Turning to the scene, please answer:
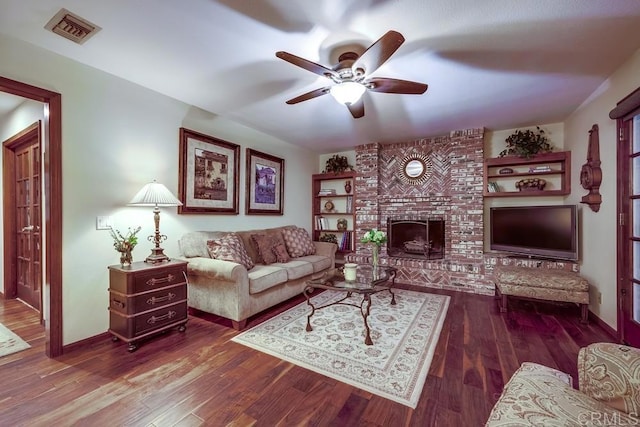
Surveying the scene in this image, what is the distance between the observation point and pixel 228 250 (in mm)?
2959

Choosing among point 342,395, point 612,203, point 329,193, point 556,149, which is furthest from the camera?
point 329,193

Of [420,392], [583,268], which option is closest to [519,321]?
[583,268]

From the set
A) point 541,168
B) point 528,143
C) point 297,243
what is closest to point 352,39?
point 297,243

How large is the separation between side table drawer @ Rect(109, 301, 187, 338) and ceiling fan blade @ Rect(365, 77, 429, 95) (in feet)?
8.71

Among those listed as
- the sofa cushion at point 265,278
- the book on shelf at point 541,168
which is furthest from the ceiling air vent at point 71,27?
the book on shelf at point 541,168

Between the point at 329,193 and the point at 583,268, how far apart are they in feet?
12.9

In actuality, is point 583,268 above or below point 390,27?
below

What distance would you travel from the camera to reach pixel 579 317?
2.95m

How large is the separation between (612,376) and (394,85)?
82.1 inches

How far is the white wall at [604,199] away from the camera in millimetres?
2404

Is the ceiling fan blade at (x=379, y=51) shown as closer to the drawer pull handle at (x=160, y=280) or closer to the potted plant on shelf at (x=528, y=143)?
the drawer pull handle at (x=160, y=280)

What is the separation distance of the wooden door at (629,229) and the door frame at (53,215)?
470 centimetres

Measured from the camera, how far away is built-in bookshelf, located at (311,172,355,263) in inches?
213

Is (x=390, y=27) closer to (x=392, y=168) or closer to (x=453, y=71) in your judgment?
(x=453, y=71)
